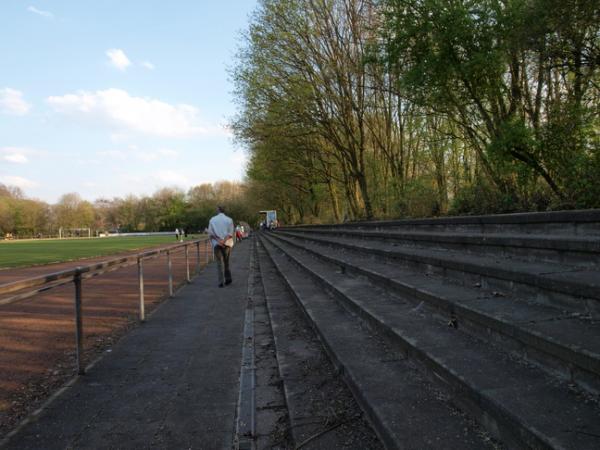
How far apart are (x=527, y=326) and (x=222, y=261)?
8678 mm

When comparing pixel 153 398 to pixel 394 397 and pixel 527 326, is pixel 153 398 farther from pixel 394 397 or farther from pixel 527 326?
pixel 527 326

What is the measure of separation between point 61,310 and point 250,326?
4.05 meters

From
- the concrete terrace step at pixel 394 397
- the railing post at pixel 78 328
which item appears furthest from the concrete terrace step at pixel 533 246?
the railing post at pixel 78 328

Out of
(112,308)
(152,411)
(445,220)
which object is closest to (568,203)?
(445,220)

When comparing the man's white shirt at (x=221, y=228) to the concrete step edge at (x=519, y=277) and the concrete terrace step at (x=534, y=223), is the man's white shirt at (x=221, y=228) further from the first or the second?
the concrete step edge at (x=519, y=277)

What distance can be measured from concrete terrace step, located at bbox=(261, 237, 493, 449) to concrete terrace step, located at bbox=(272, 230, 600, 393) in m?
0.54

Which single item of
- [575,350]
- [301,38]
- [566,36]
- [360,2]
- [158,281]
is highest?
[360,2]

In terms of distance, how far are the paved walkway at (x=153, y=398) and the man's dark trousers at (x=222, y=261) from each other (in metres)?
4.16

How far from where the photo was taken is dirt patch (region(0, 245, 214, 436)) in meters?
3.78

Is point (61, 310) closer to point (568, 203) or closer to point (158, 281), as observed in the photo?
point (158, 281)

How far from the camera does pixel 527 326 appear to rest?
2.53 m

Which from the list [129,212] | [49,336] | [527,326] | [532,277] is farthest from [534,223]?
[129,212]

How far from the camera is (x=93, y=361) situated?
4688mm

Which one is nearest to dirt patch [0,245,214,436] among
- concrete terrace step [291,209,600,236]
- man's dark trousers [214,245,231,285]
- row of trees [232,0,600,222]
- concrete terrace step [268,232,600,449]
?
man's dark trousers [214,245,231,285]
